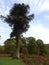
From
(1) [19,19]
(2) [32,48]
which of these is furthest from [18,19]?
(2) [32,48]

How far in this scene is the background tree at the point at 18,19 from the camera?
37.7m

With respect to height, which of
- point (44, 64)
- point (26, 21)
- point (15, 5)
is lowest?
point (44, 64)

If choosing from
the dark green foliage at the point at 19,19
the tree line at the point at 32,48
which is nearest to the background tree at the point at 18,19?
the dark green foliage at the point at 19,19

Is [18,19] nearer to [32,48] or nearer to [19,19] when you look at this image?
[19,19]

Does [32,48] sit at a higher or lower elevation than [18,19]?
lower

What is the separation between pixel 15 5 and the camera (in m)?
39.4

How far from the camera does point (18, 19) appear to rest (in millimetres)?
37625

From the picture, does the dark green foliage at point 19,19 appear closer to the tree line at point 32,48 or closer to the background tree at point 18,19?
the background tree at point 18,19

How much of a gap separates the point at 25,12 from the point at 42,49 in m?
11.1

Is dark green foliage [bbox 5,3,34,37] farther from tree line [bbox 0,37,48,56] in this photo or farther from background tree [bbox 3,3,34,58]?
tree line [bbox 0,37,48,56]

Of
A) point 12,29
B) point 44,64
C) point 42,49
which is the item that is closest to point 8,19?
point 12,29

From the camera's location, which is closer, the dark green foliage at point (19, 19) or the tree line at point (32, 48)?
the dark green foliage at point (19, 19)

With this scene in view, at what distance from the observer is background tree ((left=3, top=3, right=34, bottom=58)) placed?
3766 centimetres

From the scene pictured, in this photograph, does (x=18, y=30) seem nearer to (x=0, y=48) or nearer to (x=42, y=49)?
(x=42, y=49)
